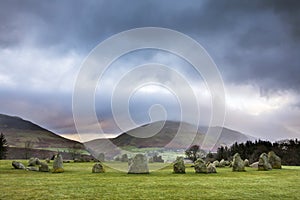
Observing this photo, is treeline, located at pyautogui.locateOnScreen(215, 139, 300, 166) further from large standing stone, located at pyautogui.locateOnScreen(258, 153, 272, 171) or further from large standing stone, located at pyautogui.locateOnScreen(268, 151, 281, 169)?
large standing stone, located at pyautogui.locateOnScreen(258, 153, 272, 171)

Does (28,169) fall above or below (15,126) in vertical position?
below

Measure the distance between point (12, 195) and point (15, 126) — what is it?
674 feet

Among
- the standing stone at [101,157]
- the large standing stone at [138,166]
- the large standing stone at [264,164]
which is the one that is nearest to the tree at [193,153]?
the standing stone at [101,157]

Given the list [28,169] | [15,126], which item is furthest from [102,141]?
[15,126]

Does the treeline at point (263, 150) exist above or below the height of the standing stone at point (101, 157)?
above

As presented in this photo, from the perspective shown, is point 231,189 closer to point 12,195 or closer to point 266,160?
point 12,195

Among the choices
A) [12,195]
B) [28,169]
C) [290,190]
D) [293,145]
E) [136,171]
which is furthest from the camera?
[293,145]

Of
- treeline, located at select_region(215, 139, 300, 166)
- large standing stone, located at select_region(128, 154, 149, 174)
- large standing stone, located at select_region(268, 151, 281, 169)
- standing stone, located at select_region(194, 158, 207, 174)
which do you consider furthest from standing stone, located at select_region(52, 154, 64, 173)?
treeline, located at select_region(215, 139, 300, 166)

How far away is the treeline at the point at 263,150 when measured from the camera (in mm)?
48047

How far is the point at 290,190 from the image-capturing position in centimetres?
1290

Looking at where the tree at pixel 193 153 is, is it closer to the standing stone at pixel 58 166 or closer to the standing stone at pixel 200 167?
the standing stone at pixel 200 167

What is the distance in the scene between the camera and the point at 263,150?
50.9m

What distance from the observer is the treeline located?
48.0m

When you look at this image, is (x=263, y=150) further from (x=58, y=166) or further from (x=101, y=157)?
(x=58, y=166)
